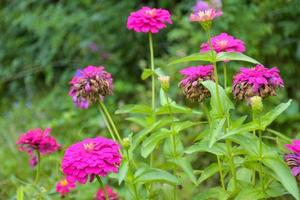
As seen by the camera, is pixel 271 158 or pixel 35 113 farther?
pixel 35 113

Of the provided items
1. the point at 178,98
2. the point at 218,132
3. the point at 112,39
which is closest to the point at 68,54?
the point at 112,39

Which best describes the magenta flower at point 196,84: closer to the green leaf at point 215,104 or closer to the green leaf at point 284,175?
the green leaf at point 215,104

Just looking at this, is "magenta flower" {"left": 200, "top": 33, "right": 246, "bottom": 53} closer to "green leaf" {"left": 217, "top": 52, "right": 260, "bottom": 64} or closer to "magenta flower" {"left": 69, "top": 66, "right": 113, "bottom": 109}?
"green leaf" {"left": 217, "top": 52, "right": 260, "bottom": 64}

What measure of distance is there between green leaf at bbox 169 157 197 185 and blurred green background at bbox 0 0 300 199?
871 mm

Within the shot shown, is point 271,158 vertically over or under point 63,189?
→ over

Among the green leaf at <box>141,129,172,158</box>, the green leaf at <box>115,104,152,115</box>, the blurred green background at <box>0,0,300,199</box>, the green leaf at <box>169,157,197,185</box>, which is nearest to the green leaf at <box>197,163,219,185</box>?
the green leaf at <box>169,157,197,185</box>

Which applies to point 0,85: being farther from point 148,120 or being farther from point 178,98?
point 148,120

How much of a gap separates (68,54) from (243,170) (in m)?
2.29

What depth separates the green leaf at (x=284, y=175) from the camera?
0.99m

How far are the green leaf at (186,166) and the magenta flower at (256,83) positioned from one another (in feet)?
0.63

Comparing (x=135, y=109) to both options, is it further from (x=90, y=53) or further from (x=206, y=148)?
(x=90, y=53)

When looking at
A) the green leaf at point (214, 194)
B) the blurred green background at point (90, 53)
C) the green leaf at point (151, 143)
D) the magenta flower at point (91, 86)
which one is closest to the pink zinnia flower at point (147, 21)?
the magenta flower at point (91, 86)

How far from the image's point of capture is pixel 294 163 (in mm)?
1106

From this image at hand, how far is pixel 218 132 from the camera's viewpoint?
1054mm
